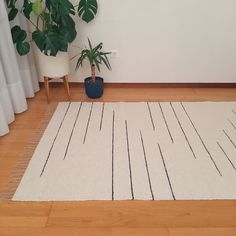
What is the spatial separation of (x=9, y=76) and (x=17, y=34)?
1.40ft

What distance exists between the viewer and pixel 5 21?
7.38 feet

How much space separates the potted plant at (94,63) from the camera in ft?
8.92

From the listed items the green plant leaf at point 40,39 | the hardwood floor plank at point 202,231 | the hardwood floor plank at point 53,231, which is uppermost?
the green plant leaf at point 40,39

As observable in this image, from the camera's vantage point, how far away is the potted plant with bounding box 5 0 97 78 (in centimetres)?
239

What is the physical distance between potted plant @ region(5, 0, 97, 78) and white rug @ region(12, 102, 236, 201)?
0.47 metres

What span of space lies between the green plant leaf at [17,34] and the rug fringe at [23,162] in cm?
73

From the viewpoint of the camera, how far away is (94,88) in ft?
9.35

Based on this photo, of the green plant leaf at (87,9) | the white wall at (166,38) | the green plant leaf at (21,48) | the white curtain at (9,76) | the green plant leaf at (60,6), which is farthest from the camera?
the white wall at (166,38)

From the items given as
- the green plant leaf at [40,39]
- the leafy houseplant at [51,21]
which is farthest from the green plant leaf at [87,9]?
the green plant leaf at [40,39]

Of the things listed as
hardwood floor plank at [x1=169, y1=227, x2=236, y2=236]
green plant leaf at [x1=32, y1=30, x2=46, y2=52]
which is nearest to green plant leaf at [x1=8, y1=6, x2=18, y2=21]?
green plant leaf at [x1=32, y1=30, x2=46, y2=52]

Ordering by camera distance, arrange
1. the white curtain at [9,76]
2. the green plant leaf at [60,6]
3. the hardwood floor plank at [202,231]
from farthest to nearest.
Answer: the green plant leaf at [60,6], the white curtain at [9,76], the hardwood floor plank at [202,231]

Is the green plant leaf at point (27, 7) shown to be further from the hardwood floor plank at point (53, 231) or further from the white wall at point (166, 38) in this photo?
the hardwood floor plank at point (53, 231)

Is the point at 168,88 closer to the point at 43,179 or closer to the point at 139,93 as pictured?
the point at 139,93

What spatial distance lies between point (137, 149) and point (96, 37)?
145 cm
